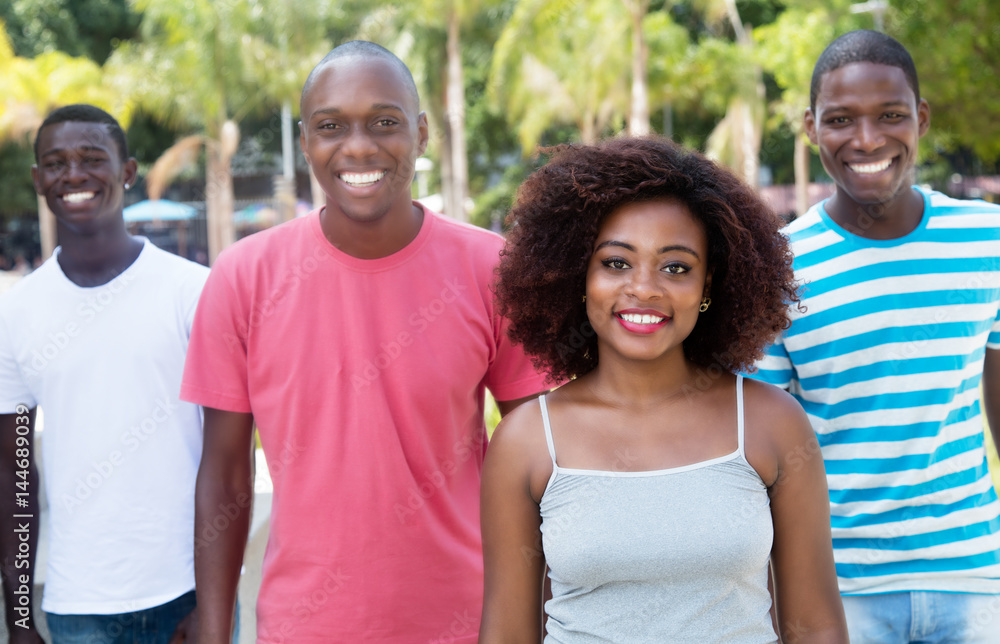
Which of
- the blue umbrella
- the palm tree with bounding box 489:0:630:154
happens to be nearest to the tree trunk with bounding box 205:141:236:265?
the blue umbrella

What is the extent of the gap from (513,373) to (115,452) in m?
1.30

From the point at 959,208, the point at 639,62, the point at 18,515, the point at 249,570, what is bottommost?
the point at 249,570

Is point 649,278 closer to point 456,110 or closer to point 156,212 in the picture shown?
point 456,110

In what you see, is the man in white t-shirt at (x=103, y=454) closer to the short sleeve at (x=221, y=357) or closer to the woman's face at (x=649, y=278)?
the short sleeve at (x=221, y=357)

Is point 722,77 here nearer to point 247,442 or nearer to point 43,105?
point 43,105

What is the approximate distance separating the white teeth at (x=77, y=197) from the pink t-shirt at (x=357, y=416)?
3.10 feet

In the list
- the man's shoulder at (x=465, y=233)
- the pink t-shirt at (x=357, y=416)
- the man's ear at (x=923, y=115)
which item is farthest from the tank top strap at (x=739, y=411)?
the man's ear at (x=923, y=115)

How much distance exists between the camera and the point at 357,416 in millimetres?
2480

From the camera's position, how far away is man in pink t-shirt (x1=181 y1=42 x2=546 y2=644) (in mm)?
2471

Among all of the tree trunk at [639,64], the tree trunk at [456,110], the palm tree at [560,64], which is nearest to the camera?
the tree trunk at [639,64]

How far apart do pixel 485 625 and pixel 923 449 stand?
1.37 meters

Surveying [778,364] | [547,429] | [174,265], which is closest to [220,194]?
[174,265]

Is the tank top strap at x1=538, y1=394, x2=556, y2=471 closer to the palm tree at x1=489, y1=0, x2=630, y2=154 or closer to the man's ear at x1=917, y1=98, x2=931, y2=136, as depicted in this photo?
the man's ear at x1=917, y1=98, x2=931, y2=136

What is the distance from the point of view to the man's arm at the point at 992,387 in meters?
2.98
